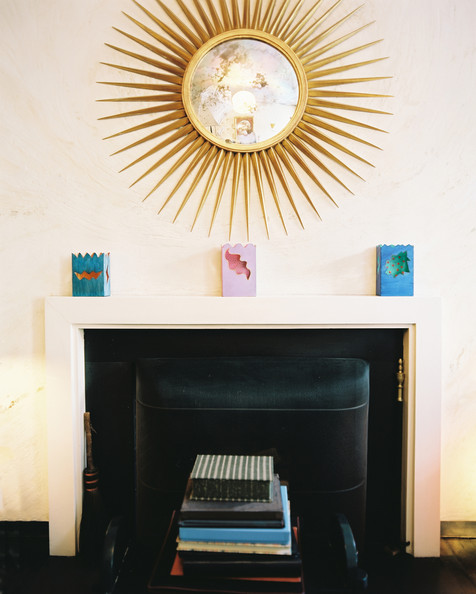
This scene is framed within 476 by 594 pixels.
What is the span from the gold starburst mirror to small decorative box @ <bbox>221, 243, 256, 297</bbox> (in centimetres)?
9

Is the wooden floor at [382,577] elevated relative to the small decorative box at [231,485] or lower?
lower

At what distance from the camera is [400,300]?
1444 mm

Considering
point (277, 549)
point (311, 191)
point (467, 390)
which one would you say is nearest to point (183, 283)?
point (311, 191)

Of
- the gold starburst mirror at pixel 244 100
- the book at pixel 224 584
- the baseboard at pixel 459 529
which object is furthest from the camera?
the baseboard at pixel 459 529

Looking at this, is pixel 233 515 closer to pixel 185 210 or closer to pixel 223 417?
pixel 223 417

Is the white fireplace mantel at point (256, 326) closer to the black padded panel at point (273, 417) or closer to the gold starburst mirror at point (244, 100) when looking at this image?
the black padded panel at point (273, 417)

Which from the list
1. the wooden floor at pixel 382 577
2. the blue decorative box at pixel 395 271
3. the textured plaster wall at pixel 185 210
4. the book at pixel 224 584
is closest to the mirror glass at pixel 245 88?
the textured plaster wall at pixel 185 210

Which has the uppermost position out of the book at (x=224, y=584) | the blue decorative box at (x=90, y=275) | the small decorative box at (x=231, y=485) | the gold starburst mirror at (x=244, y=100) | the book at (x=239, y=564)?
the gold starburst mirror at (x=244, y=100)

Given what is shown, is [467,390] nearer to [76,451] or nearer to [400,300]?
[400,300]

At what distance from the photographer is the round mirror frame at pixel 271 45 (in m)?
1.42

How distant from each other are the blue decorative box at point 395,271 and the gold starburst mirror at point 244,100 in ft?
0.90

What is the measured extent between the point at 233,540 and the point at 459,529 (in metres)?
0.93

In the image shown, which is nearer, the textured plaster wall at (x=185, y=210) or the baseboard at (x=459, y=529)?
the textured plaster wall at (x=185, y=210)

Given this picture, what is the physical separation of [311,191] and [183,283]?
56 cm
